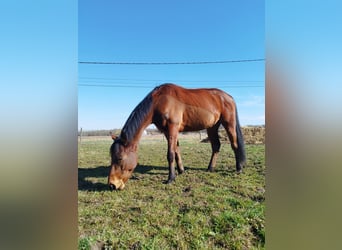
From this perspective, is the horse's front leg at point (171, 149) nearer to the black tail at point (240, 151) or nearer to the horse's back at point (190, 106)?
the horse's back at point (190, 106)

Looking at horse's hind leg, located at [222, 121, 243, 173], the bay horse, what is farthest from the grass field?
the bay horse

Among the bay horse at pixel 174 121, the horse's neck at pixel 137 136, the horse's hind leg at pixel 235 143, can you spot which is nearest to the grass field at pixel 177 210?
the horse's hind leg at pixel 235 143

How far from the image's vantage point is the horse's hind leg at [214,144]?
3.40m

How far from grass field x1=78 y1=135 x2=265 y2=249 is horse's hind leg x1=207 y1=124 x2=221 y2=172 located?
13 cm

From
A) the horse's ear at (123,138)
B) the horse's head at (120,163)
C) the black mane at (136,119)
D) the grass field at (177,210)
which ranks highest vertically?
the black mane at (136,119)

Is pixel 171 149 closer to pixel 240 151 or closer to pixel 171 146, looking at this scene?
pixel 171 146

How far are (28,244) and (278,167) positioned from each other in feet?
3.47

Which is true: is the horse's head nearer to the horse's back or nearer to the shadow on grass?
the shadow on grass

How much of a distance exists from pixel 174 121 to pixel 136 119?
548 millimetres

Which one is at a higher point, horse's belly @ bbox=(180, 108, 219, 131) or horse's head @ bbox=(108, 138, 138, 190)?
horse's belly @ bbox=(180, 108, 219, 131)

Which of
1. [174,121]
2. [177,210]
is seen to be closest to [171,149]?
[174,121]

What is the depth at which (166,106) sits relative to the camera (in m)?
3.06

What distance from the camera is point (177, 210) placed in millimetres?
2203

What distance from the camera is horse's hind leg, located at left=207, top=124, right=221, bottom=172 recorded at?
134 inches
